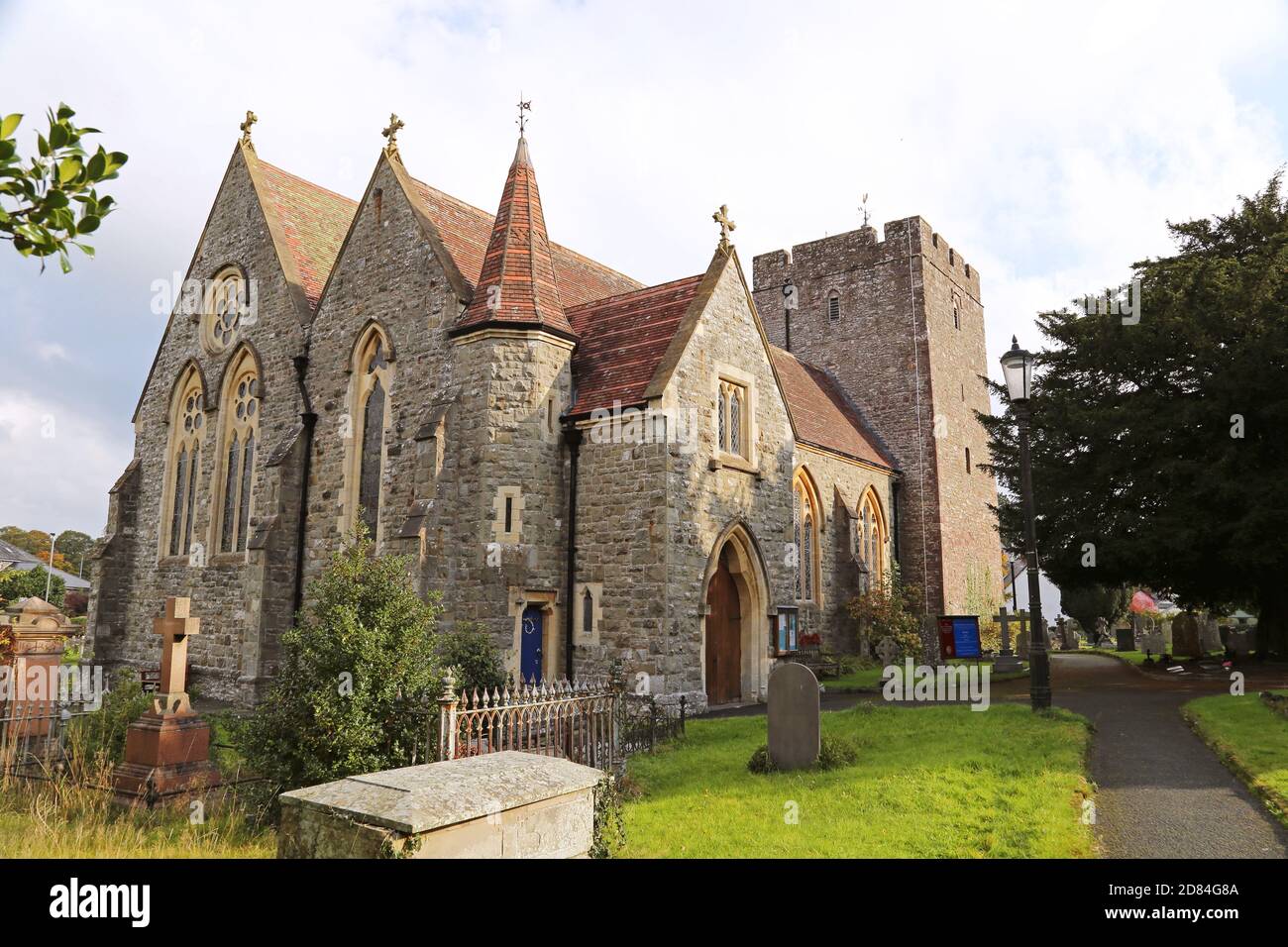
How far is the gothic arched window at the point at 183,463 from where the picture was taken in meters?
20.9

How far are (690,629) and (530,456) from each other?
167 inches

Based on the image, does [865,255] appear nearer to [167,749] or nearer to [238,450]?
[238,450]

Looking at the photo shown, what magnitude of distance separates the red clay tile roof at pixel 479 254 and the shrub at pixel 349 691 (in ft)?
29.1

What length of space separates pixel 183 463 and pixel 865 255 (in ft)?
80.6

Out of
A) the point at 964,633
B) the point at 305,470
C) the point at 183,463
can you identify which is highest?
the point at 183,463

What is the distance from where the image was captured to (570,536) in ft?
48.9

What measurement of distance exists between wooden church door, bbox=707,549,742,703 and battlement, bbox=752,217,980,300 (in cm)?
1915

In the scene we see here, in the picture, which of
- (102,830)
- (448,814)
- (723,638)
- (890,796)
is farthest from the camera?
(723,638)

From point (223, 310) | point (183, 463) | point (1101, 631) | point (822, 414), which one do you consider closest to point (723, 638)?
point (822, 414)

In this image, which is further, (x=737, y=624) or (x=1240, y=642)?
(x=1240, y=642)

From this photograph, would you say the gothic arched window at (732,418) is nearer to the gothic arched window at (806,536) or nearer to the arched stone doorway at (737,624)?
the arched stone doorway at (737,624)

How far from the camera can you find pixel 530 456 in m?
14.7
